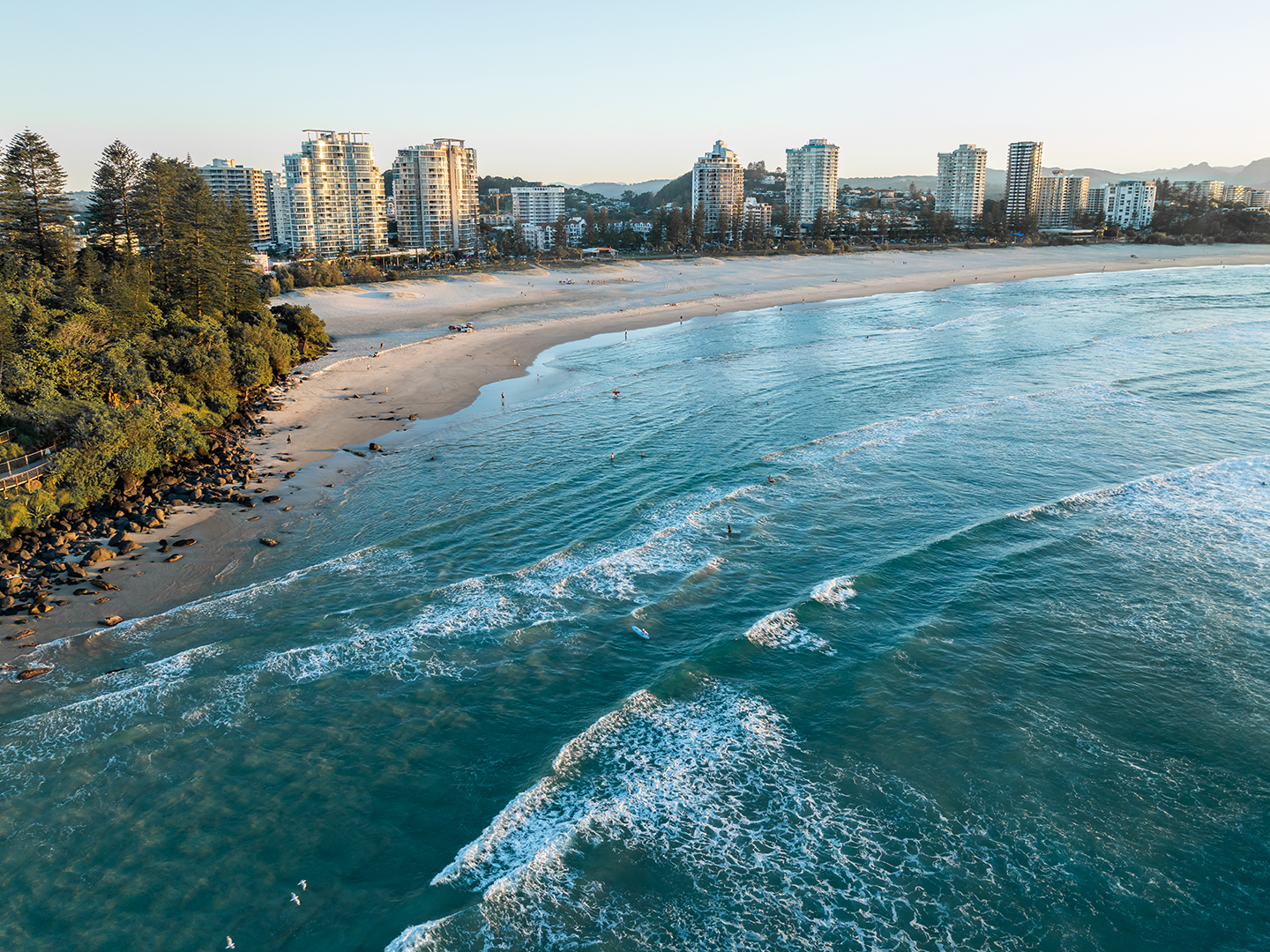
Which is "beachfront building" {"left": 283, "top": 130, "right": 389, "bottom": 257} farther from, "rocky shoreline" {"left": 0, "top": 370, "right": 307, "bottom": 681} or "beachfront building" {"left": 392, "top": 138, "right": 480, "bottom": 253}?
"rocky shoreline" {"left": 0, "top": 370, "right": 307, "bottom": 681}

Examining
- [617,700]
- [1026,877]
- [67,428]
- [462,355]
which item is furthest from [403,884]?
[462,355]

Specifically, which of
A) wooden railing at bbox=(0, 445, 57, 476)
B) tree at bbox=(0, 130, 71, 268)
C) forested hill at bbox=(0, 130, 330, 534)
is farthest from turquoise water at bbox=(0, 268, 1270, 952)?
tree at bbox=(0, 130, 71, 268)

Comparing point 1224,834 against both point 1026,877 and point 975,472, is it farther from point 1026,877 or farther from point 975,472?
point 975,472

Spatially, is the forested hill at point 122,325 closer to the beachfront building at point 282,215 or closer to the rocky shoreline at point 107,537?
the rocky shoreline at point 107,537

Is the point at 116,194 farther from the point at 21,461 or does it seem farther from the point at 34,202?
the point at 21,461

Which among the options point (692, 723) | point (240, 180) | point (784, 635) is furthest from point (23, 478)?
point (240, 180)

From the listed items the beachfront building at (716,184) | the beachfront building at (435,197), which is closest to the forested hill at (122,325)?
the beachfront building at (435,197)
